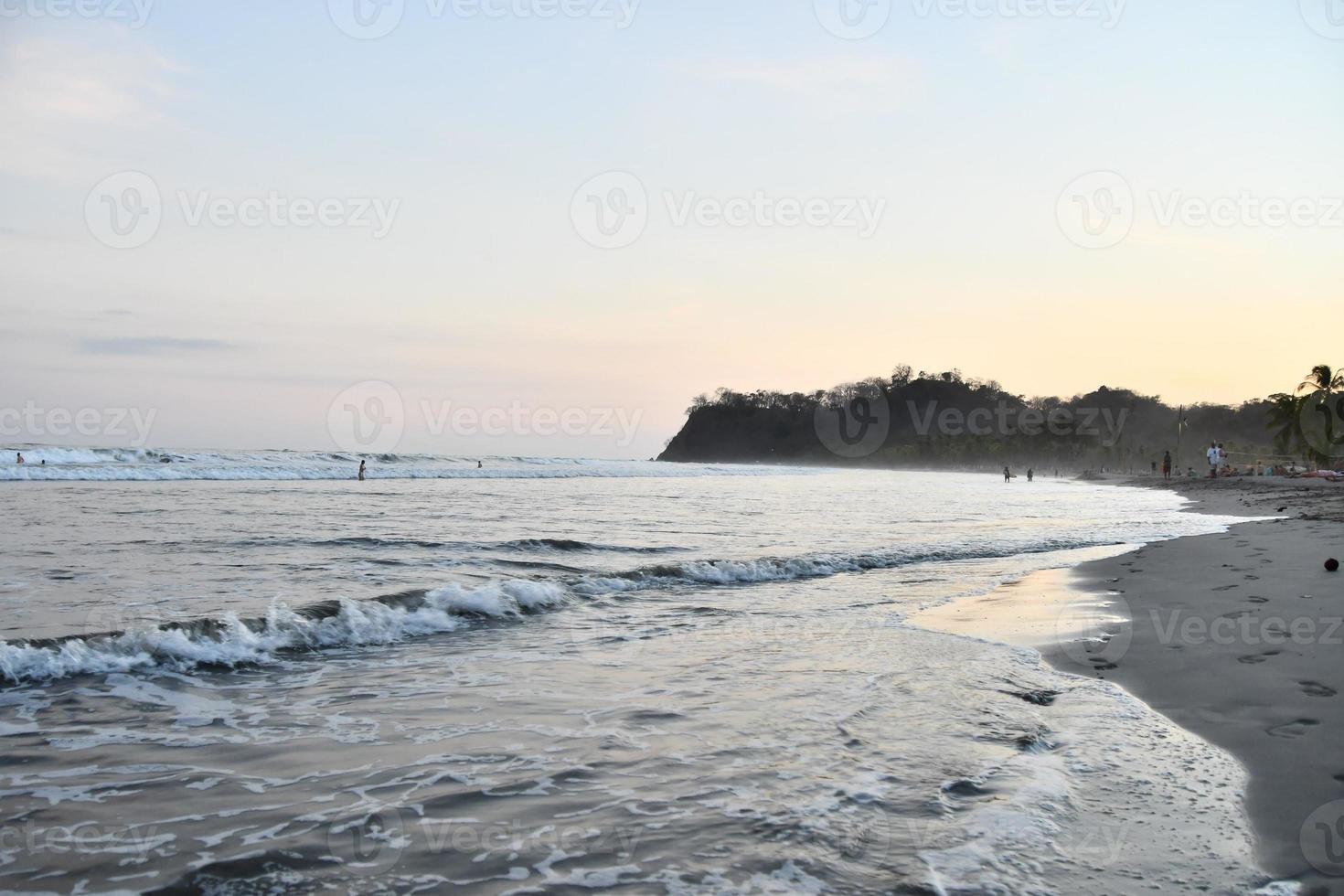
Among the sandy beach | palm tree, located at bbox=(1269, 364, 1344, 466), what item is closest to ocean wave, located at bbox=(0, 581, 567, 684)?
the sandy beach

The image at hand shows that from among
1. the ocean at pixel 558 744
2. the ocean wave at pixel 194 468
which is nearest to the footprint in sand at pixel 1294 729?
the ocean at pixel 558 744

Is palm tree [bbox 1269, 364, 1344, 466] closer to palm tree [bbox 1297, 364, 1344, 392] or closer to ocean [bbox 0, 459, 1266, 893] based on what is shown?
palm tree [bbox 1297, 364, 1344, 392]

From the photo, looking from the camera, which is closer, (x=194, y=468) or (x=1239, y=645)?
(x=1239, y=645)

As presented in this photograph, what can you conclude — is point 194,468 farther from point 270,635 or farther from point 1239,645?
point 1239,645

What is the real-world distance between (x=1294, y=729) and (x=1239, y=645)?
2.44 metres

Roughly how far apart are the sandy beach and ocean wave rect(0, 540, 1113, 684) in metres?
4.00

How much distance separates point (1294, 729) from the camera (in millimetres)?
4715

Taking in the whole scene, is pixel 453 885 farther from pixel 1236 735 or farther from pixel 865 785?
pixel 1236 735

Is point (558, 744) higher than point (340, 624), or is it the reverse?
point (558, 744)

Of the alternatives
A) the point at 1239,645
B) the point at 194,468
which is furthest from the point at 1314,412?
the point at 194,468

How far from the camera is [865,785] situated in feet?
13.5

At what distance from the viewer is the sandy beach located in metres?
3.70

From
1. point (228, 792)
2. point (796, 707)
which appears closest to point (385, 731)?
point (228, 792)

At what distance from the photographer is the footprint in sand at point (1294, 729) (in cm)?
462
